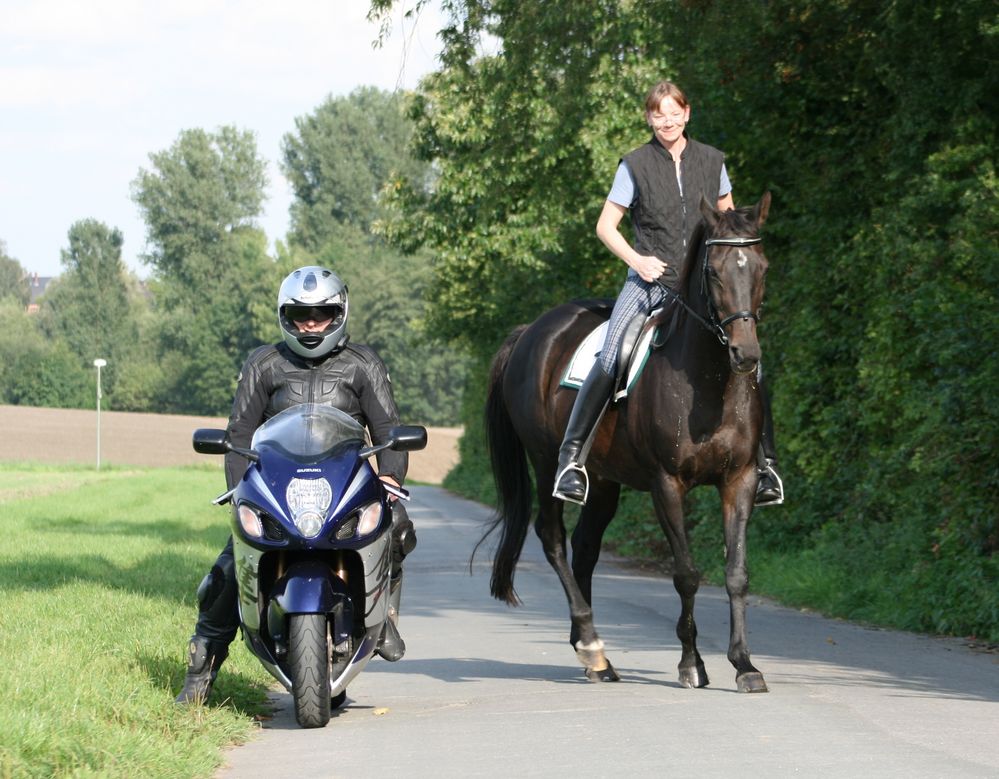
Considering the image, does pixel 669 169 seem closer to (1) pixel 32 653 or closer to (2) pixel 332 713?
(2) pixel 332 713

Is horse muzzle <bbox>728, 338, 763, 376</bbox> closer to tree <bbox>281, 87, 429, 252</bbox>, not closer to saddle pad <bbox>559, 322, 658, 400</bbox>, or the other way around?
saddle pad <bbox>559, 322, 658, 400</bbox>

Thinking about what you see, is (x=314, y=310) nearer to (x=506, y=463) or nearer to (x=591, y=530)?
(x=591, y=530)

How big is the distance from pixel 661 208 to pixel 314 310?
242 centimetres

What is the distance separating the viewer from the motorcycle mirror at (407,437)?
783 centimetres

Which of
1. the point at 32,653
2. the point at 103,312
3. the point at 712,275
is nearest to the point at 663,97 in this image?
the point at 712,275

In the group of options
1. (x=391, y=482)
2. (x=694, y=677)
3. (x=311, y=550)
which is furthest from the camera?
(x=694, y=677)

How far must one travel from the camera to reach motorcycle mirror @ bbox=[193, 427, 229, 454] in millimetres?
7723

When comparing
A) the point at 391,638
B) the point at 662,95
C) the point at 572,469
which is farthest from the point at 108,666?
the point at 662,95

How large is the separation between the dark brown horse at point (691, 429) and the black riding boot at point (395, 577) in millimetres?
1668

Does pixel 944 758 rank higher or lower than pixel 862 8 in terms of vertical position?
lower

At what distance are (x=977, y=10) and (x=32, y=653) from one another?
9322 millimetres

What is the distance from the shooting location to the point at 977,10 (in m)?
13.8

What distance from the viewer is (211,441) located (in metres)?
7.73

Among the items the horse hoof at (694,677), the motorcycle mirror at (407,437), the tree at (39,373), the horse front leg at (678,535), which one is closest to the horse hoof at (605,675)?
the horse front leg at (678,535)
